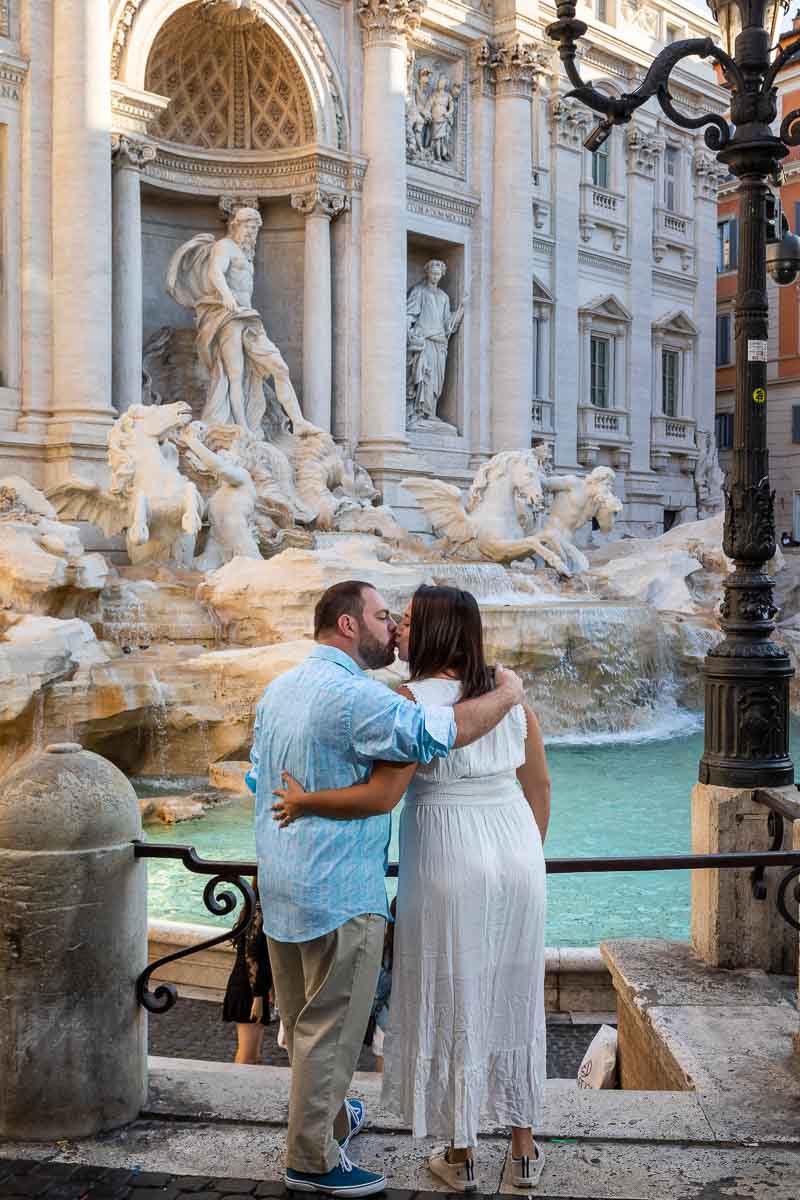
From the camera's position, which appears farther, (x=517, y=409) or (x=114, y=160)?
(x=517, y=409)

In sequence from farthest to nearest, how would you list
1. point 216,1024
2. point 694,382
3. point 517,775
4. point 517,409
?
point 694,382 < point 517,409 < point 216,1024 < point 517,775

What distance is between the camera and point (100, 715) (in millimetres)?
9945

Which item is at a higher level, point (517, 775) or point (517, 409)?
point (517, 409)

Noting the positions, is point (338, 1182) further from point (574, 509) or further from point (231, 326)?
point (231, 326)

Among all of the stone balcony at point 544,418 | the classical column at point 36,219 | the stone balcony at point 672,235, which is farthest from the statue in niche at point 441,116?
the classical column at point 36,219

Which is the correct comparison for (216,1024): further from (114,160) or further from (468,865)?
(114,160)

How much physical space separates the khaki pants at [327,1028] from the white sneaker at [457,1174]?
259mm

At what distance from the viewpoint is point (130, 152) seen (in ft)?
55.1

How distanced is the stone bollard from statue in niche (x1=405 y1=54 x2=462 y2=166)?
19318 mm

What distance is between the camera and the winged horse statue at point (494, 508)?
15.9 metres

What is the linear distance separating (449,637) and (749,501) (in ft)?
6.99

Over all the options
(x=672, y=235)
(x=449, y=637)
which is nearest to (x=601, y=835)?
(x=449, y=637)

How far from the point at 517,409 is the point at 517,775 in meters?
19.7

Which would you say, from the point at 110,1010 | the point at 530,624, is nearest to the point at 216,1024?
the point at 110,1010
